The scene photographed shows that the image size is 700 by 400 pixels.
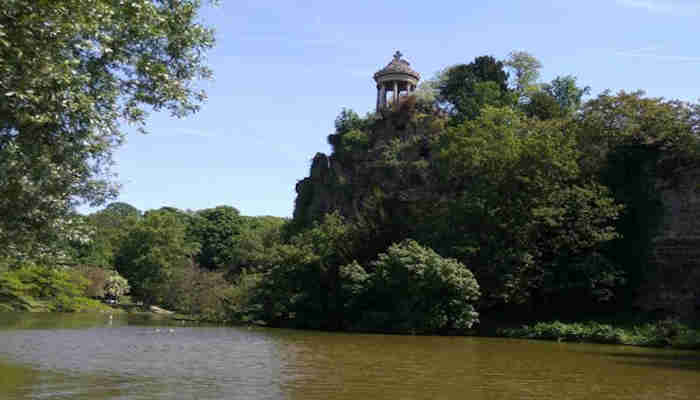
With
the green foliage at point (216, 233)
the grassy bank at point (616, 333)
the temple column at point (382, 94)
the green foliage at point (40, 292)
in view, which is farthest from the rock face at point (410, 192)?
the green foliage at point (216, 233)

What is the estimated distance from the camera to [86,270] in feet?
201

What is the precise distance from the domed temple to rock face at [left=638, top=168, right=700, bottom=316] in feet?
101

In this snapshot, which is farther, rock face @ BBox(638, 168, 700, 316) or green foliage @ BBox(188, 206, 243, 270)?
green foliage @ BBox(188, 206, 243, 270)

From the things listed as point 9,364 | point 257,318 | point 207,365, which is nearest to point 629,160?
point 257,318

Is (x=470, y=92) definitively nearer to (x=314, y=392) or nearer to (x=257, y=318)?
(x=257, y=318)

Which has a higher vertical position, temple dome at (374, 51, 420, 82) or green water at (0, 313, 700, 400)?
temple dome at (374, 51, 420, 82)

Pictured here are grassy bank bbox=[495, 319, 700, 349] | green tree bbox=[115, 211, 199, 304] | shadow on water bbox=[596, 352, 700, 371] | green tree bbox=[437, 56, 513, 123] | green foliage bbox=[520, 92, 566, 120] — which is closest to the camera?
shadow on water bbox=[596, 352, 700, 371]

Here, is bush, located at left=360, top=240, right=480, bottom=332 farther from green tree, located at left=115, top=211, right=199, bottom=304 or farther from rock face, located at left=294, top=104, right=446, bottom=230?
green tree, located at left=115, top=211, right=199, bottom=304

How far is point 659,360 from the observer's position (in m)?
19.3

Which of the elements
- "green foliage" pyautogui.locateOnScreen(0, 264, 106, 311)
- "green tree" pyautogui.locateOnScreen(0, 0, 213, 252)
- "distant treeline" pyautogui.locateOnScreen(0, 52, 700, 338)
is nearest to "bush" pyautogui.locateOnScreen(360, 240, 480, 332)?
"distant treeline" pyautogui.locateOnScreen(0, 52, 700, 338)

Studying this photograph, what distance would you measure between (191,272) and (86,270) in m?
11.6

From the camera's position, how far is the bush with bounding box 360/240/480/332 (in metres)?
29.3

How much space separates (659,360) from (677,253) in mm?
12606

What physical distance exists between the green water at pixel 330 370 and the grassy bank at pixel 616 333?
167 centimetres
